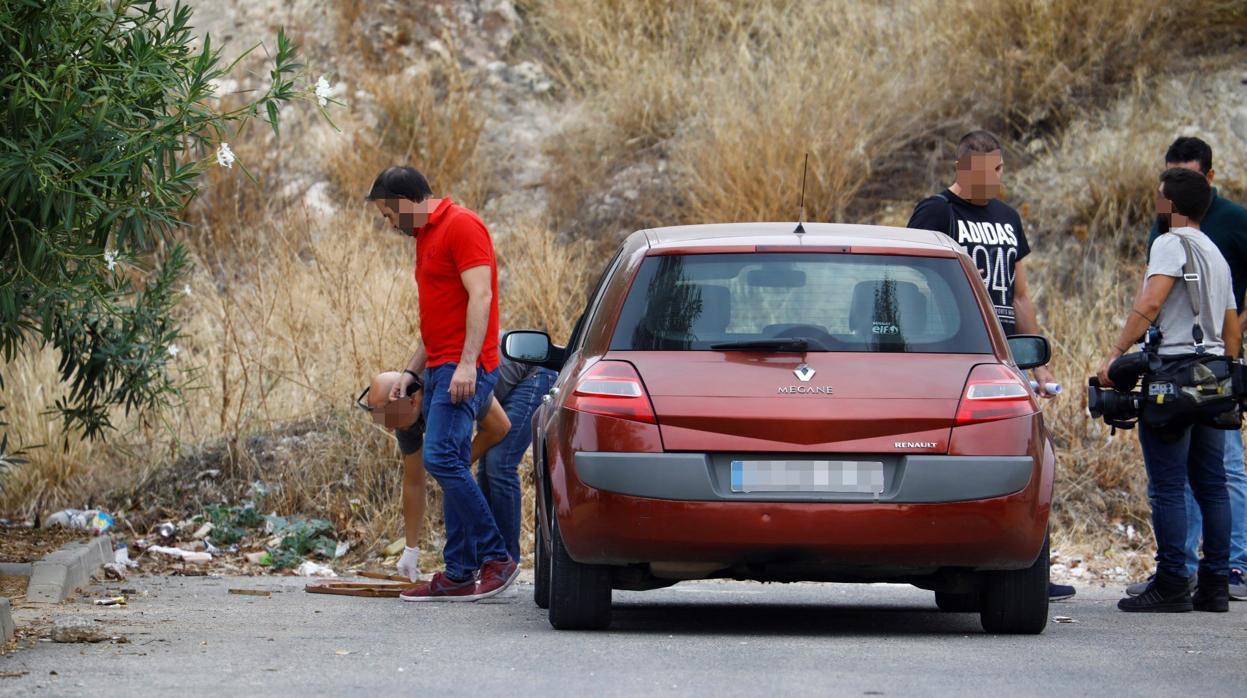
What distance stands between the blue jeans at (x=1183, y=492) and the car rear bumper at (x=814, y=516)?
179cm

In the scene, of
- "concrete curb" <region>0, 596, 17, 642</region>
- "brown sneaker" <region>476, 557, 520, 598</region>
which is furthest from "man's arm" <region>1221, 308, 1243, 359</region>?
"concrete curb" <region>0, 596, 17, 642</region>

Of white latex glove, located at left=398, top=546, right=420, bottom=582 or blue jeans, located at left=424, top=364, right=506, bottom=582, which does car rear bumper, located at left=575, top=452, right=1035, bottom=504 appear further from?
Answer: white latex glove, located at left=398, top=546, right=420, bottom=582

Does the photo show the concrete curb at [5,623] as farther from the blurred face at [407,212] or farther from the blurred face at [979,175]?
the blurred face at [979,175]

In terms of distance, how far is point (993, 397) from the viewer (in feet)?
21.4

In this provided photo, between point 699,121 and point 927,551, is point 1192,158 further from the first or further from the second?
point 699,121

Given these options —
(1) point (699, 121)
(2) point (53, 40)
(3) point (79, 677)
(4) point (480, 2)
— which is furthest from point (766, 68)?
(3) point (79, 677)

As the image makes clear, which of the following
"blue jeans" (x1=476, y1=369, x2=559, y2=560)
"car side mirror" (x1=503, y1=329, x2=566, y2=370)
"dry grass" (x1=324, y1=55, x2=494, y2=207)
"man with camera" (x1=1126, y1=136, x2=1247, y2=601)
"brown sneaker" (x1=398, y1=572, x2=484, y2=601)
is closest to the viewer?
"car side mirror" (x1=503, y1=329, x2=566, y2=370)

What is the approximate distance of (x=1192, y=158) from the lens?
8.69 m

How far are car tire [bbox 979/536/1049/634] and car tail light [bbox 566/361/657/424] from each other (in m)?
1.61

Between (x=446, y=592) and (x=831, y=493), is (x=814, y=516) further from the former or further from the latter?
(x=446, y=592)

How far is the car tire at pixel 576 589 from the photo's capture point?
6.86 metres

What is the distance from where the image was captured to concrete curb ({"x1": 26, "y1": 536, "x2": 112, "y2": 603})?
8.24 m

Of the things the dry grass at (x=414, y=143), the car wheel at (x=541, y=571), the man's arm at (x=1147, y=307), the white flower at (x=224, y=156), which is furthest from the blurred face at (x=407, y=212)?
the dry grass at (x=414, y=143)

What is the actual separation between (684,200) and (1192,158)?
29.2 ft
